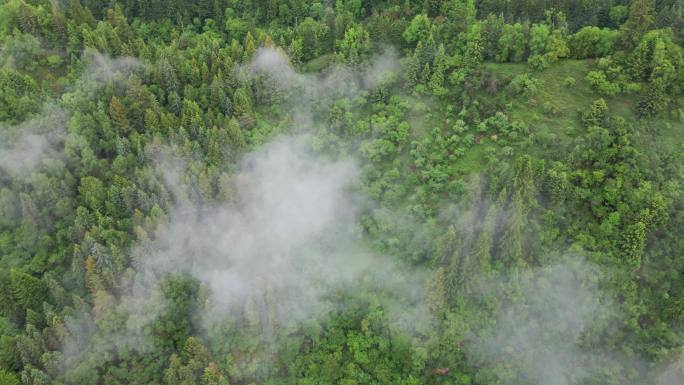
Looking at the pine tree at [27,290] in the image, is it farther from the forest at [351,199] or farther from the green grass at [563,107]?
the green grass at [563,107]

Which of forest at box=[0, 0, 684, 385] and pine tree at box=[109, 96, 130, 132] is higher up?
pine tree at box=[109, 96, 130, 132]

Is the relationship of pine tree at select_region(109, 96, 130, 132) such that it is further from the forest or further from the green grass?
the green grass

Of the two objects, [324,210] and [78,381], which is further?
[324,210]

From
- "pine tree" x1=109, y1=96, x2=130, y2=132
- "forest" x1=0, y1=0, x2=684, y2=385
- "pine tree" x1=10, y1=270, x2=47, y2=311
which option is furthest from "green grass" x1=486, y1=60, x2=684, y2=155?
"pine tree" x1=10, y1=270, x2=47, y2=311

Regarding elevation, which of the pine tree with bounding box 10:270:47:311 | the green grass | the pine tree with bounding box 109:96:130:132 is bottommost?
the pine tree with bounding box 10:270:47:311

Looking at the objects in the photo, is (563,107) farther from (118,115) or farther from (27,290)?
(27,290)

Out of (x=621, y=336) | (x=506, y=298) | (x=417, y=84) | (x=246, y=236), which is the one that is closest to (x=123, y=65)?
(x=246, y=236)

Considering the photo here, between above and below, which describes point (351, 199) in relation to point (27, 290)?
above

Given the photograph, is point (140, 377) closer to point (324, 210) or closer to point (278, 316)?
point (278, 316)

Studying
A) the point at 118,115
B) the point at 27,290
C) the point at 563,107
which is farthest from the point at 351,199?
the point at 27,290
